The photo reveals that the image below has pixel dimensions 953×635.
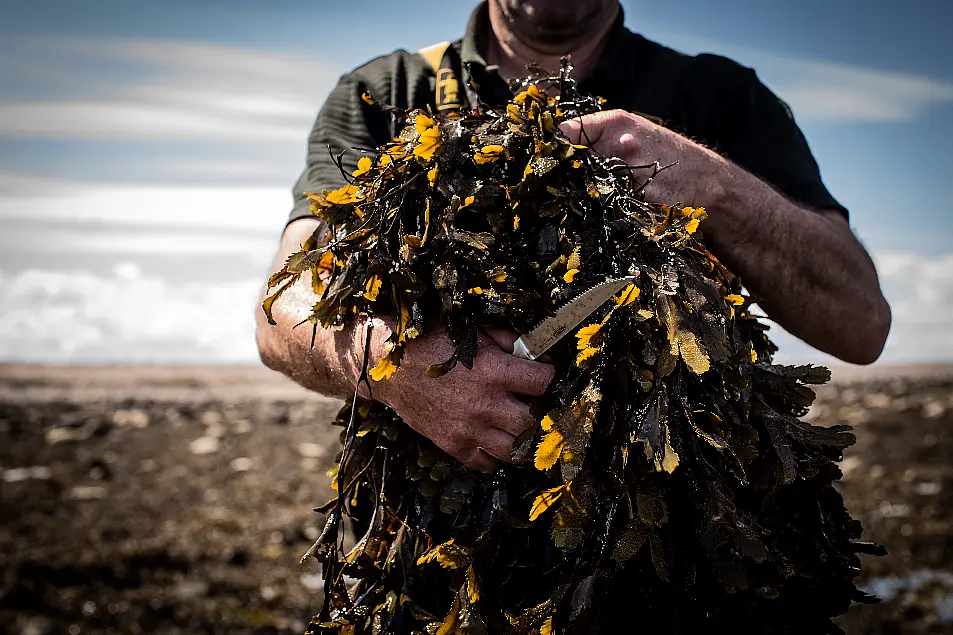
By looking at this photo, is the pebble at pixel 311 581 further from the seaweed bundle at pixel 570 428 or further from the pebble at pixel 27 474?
the seaweed bundle at pixel 570 428

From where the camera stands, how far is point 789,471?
6.01 ft

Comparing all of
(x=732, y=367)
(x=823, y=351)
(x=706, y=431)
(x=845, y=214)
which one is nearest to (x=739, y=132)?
(x=845, y=214)

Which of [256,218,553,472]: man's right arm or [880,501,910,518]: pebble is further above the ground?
[256,218,553,472]: man's right arm

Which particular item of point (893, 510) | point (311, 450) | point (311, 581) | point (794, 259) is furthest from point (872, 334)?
point (311, 450)

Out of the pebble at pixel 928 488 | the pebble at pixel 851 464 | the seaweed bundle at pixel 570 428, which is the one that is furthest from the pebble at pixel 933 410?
the seaweed bundle at pixel 570 428

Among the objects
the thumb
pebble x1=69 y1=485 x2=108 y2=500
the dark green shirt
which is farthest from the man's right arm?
pebble x1=69 y1=485 x2=108 y2=500

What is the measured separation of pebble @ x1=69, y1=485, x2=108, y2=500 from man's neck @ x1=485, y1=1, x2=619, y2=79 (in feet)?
21.8

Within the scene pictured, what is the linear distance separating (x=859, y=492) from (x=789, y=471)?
706 cm

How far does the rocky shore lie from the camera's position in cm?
546

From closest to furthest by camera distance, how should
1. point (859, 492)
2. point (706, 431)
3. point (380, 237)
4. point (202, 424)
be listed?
point (706, 431)
point (380, 237)
point (859, 492)
point (202, 424)

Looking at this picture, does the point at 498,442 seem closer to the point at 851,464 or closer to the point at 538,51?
the point at 538,51

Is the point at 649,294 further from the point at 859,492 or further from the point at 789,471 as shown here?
the point at 859,492

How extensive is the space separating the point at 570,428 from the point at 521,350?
0.24m

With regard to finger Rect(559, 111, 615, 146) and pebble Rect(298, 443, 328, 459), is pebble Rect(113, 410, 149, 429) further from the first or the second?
finger Rect(559, 111, 615, 146)
